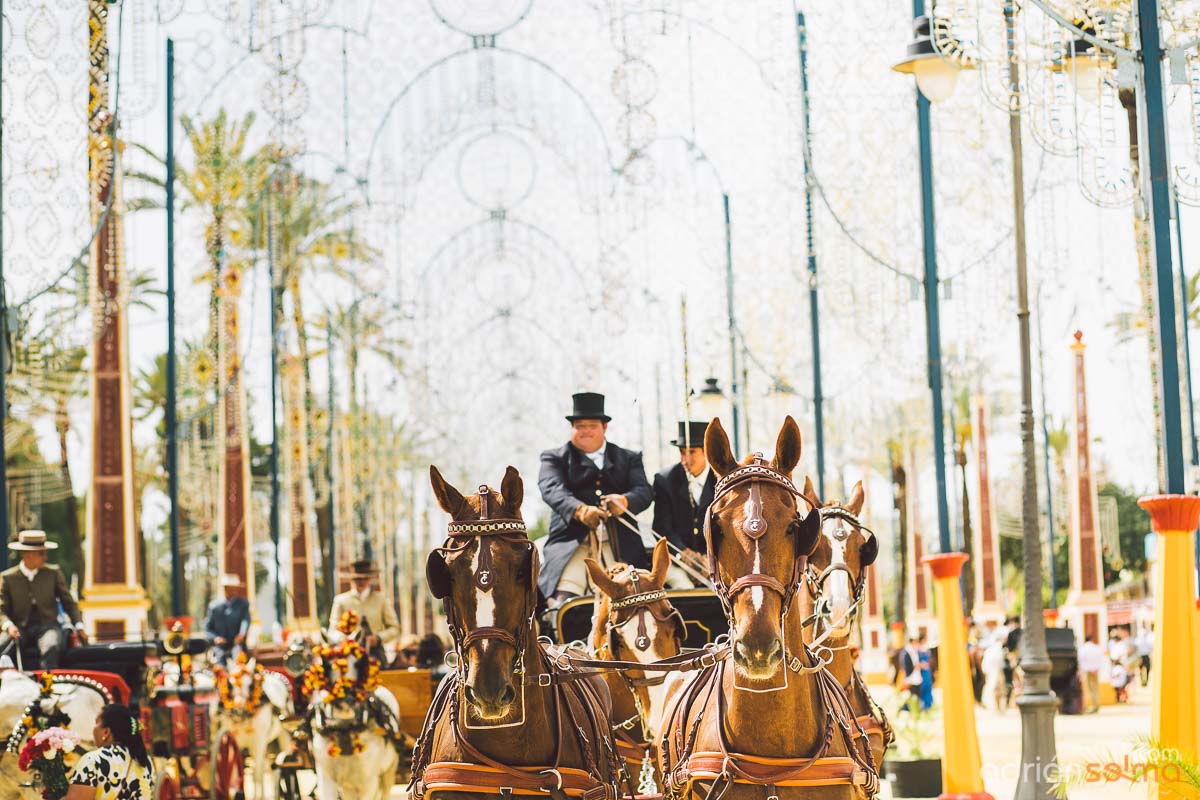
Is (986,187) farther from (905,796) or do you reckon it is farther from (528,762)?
(528,762)

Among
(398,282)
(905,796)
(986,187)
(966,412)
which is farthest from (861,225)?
(966,412)

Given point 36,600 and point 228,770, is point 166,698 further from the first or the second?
point 228,770

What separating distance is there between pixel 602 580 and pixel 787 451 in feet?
9.06

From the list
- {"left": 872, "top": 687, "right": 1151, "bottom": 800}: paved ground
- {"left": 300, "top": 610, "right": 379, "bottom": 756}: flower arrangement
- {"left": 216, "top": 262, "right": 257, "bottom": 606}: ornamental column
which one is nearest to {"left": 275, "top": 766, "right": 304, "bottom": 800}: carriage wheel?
{"left": 300, "top": 610, "right": 379, "bottom": 756}: flower arrangement

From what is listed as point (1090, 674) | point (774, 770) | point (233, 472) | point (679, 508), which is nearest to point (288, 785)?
point (679, 508)

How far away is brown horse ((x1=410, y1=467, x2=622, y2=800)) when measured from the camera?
26.1 ft

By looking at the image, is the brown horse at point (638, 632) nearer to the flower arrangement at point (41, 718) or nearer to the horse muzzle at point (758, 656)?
the horse muzzle at point (758, 656)

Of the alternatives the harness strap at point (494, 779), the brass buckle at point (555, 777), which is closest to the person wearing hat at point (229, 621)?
the harness strap at point (494, 779)

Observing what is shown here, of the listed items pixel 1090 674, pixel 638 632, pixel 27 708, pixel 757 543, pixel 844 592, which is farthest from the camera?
pixel 1090 674

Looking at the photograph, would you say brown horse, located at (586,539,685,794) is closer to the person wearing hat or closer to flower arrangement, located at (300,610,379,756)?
flower arrangement, located at (300,610,379,756)

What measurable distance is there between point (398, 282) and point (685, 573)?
17.9 metres

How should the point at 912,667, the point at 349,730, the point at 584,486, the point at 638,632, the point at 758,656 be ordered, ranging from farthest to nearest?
the point at 912,667 → the point at 349,730 → the point at 584,486 → the point at 638,632 → the point at 758,656

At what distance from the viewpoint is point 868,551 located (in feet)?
35.2

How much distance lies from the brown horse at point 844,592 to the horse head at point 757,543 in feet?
7.51
